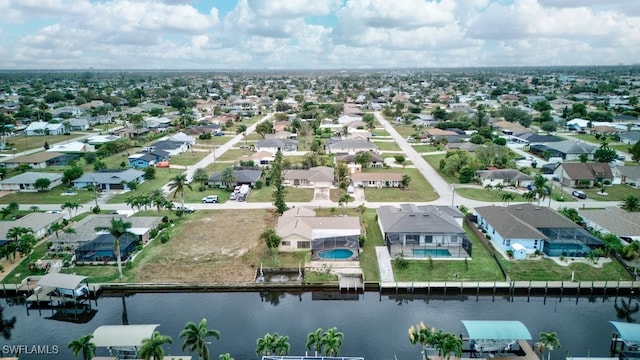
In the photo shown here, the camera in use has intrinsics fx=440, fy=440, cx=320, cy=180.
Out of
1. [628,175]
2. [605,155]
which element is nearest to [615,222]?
[628,175]

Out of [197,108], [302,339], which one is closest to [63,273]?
[302,339]

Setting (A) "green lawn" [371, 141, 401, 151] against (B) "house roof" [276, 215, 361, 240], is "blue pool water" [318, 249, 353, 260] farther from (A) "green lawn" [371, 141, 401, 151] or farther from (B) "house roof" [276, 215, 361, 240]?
(A) "green lawn" [371, 141, 401, 151]

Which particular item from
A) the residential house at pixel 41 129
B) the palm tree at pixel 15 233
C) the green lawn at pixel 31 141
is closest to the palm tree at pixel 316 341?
the palm tree at pixel 15 233

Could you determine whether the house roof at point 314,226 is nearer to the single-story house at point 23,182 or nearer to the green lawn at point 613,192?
the green lawn at point 613,192

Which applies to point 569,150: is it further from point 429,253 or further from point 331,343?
point 331,343

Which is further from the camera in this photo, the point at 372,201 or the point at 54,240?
the point at 372,201

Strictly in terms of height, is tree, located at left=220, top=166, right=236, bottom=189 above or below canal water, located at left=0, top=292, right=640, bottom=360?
above

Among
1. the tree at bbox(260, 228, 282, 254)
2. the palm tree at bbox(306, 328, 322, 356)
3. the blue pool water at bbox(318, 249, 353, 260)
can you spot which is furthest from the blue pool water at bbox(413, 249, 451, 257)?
the palm tree at bbox(306, 328, 322, 356)

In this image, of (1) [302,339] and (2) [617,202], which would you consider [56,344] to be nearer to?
(1) [302,339]
